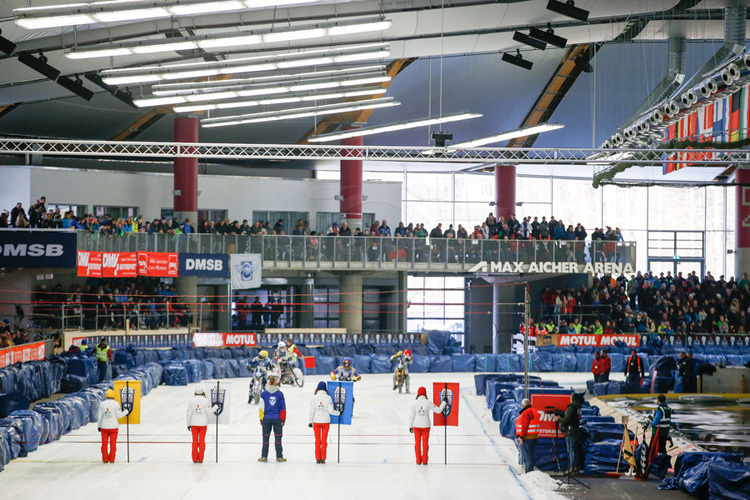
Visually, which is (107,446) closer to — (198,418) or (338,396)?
(198,418)

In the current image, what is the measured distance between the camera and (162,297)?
3850cm

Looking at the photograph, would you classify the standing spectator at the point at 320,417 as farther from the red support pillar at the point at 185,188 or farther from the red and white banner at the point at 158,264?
the red support pillar at the point at 185,188

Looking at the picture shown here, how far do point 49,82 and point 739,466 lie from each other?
2802 cm

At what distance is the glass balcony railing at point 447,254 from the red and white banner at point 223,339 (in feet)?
14.6

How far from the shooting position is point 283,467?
16297 mm

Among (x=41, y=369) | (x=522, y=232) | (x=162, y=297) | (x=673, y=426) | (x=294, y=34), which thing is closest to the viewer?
(x=673, y=426)

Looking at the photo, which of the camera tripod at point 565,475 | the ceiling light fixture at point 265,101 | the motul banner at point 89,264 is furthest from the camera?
the motul banner at point 89,264

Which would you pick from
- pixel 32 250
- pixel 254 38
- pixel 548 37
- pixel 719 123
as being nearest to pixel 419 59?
pixel 548 37

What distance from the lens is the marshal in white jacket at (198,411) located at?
53.6 ft

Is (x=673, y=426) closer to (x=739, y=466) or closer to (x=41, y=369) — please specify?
(x=739, y=466)

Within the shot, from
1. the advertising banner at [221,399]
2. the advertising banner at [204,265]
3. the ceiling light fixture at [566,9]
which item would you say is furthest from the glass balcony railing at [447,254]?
the advertising banner at [221,399]

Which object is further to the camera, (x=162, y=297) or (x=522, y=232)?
(x=522, y=232)

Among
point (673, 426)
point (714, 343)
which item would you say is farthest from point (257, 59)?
point (714, 343)

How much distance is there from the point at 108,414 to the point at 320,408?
3.84 metres
